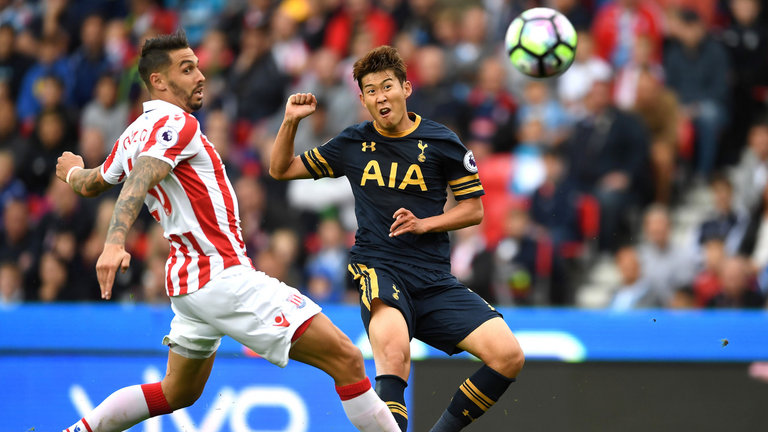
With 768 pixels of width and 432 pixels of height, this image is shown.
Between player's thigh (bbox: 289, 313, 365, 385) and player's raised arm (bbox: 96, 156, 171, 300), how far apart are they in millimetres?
972

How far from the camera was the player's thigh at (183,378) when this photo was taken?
17.4 ft

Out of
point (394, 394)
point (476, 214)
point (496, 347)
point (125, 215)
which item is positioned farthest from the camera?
point (476, 214)

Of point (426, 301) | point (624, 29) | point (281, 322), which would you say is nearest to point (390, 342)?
point (426, 301)

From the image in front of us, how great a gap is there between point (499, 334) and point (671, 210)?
543cm

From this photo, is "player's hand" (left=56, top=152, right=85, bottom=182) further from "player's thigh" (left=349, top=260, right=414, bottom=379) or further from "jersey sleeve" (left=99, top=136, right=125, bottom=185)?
"player's thigh" (left=349, top=260, right=414, bottom=379)

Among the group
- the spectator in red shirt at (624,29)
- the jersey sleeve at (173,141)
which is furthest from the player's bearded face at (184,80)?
the spectator in red shirt at (624,29)

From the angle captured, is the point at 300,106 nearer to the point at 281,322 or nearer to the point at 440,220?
the point at 440,220

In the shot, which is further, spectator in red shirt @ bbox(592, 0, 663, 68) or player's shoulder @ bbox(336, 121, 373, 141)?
spectator in red shirt @ bbox(592, 0, 663, 68)

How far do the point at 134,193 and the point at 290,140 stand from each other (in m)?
1.32

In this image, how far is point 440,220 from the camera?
223 inches

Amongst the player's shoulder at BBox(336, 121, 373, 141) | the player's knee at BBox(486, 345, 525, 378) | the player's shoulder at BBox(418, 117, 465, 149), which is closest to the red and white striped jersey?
the player's shoulder at BBox(336, 121, 373, 141)

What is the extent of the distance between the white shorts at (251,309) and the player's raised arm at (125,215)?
518 mm

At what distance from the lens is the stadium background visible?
7168mm

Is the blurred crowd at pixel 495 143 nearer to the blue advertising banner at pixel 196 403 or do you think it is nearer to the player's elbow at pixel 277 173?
the blue advertising banner at pixel 196 403
